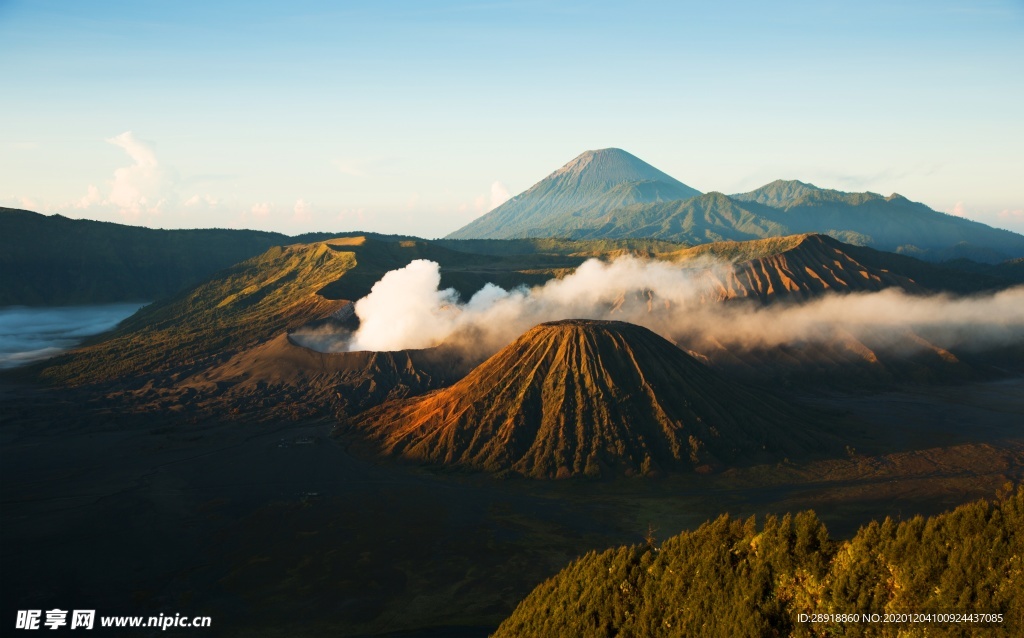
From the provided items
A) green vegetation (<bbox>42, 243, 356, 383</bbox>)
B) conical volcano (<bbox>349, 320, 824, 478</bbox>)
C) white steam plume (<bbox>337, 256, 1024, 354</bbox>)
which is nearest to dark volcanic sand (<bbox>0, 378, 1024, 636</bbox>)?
conical volcano (<bbox>349, 320, 824, 478</bbox>)

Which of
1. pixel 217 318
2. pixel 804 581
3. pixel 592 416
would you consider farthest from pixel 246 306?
pixel 804 581

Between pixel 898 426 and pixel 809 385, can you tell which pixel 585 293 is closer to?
pixel 809 385

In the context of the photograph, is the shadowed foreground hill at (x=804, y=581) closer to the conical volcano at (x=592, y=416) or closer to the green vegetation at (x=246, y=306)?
the conical volcano at (x=592, y=416)

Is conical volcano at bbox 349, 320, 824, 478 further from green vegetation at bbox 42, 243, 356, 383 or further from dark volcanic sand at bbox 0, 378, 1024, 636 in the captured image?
green vegetation at bbox 42, 243, 356, 383

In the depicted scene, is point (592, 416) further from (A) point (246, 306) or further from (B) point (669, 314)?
(A) point (246, 306)

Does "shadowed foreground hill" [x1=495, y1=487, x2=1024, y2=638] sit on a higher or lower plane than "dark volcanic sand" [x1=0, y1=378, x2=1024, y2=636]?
higher
